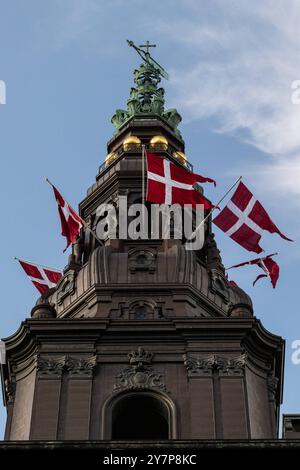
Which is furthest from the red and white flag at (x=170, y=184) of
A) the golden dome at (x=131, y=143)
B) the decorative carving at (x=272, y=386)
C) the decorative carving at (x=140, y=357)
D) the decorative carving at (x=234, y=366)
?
the golden dome at (x=131, y=143)

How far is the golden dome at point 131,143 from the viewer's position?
2830 inches

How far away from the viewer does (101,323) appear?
5544 cm

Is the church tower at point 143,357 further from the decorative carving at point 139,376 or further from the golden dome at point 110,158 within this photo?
the golden dome at point 110,158

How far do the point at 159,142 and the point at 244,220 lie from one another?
1327 cm

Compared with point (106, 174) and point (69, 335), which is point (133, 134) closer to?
point (106, 174)

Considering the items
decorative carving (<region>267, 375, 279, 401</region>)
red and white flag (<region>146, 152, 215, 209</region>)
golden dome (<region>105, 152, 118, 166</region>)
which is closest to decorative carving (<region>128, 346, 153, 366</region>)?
decorative carving (<region>267, 375, 279, 401</region>)

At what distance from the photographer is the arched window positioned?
53250mm

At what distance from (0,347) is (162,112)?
24453 millimetres

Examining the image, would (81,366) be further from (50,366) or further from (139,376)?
(139,376)

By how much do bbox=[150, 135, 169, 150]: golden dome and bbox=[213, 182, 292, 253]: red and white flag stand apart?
40.0 ft

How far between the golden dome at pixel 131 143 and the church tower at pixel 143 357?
10395mm

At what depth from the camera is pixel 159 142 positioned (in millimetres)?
71938

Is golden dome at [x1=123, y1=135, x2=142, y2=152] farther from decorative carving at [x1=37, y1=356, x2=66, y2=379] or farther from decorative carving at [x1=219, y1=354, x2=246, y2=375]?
decorative carving at [x1=219, y1=354, x2=246, y2=375]

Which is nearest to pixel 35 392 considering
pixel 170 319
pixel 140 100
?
pixel 170 319
